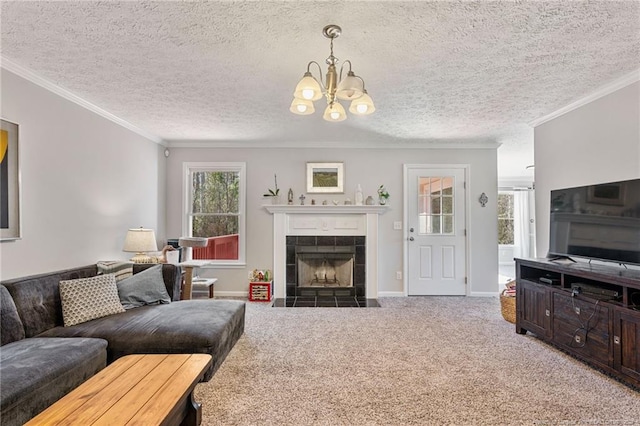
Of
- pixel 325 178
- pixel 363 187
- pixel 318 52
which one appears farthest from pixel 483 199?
pixel 318 52

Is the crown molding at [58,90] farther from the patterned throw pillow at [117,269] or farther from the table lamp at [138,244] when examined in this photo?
the patterned throw pillow at [117,269]

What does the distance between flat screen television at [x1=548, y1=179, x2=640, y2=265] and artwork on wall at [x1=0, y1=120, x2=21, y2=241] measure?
15.4ft

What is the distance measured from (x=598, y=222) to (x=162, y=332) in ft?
11.8

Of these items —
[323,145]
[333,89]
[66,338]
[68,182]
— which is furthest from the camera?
[323,145]

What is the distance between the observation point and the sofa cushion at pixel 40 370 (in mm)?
1521

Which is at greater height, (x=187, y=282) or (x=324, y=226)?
(x=324, y=226)

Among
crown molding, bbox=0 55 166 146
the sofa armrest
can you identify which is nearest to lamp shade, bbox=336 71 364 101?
the sofa armrest

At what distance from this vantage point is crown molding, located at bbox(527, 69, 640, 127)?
8.62 ft

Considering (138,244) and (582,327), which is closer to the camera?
(582,327)

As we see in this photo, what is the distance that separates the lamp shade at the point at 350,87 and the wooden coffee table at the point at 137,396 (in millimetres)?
1755

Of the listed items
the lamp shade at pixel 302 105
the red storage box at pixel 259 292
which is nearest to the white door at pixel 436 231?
the red storage box at pixel 259 292

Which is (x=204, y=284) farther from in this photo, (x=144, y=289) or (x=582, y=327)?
(x=582, y=327)

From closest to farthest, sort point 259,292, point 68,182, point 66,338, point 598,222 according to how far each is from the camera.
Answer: point 66,338 < point 598,222 < point 68,182 < point 259,292

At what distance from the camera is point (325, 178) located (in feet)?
16.3
